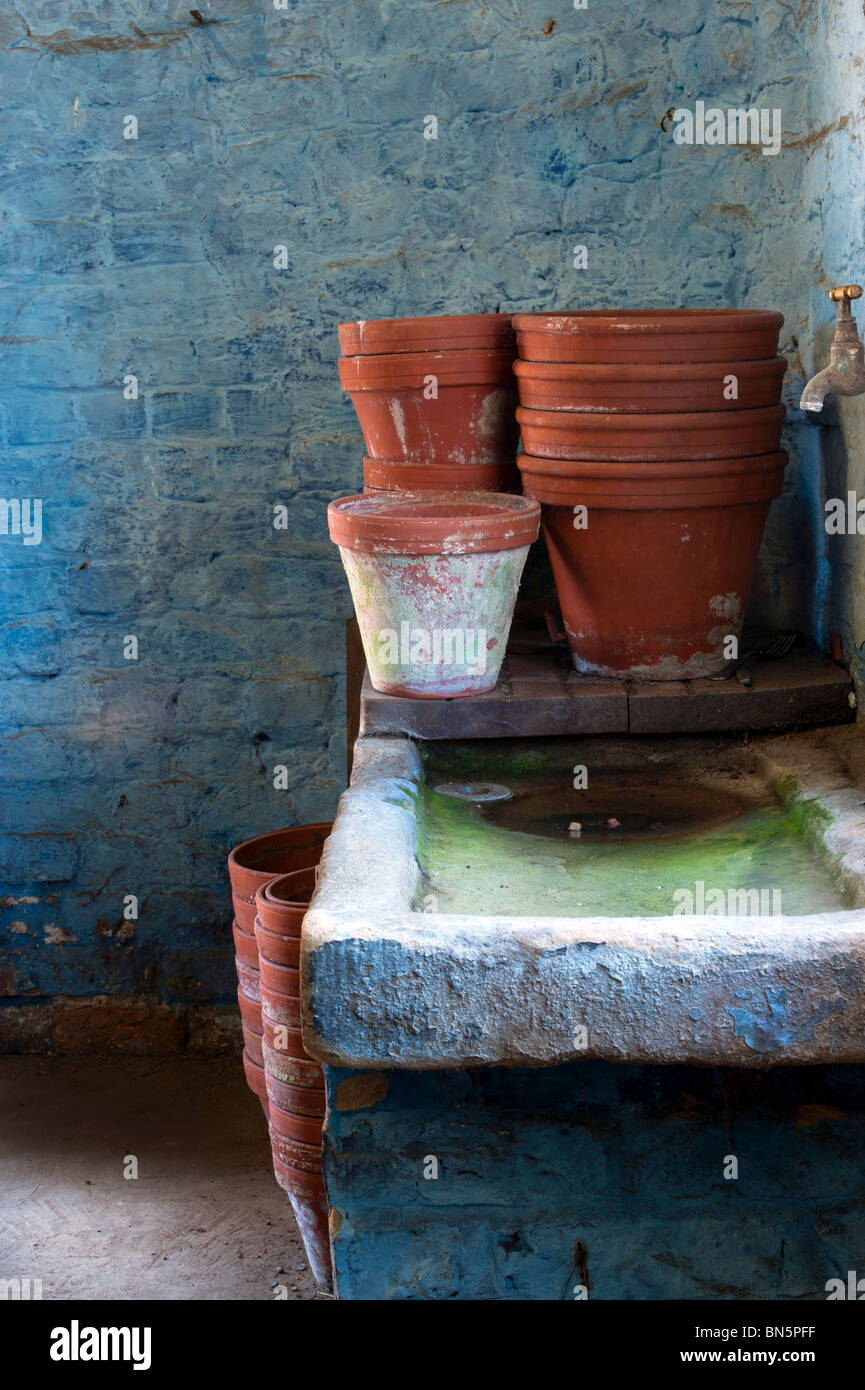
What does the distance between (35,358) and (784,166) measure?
1954 mm

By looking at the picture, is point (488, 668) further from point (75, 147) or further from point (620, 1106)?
point (75, 147)

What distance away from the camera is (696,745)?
257cm

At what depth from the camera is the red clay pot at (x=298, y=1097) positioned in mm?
2547

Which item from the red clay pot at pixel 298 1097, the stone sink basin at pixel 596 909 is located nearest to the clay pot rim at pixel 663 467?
the stone sink basin at pixel 596 909

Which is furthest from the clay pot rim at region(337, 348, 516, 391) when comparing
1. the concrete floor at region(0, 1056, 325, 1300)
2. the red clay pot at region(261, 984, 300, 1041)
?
the concrete floor at region(0, 1056, 325, 1300)

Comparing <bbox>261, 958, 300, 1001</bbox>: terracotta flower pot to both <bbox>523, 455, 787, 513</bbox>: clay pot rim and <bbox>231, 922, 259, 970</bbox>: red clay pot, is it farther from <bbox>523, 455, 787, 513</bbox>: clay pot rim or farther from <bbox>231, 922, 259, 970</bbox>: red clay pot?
<bbox>523, 455, 787, 513</bbox>: clay pot rim

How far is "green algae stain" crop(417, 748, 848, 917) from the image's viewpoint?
6.19 ft

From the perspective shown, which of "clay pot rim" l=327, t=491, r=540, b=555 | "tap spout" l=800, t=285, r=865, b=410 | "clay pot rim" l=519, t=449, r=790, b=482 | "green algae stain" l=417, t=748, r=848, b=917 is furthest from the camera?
"clay pot rim" l=519, t=449, r=790, b=482

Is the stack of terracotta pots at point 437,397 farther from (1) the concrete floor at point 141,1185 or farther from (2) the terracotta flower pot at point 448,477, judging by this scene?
(1) the concrete floor at point 141,1185

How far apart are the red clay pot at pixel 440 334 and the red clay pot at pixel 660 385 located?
0.26 meters

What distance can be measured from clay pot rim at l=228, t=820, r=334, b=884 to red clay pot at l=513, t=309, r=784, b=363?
1.23 metres

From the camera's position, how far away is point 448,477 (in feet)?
9.35

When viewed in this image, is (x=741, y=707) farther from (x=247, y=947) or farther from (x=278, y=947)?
(x=247, y=947)

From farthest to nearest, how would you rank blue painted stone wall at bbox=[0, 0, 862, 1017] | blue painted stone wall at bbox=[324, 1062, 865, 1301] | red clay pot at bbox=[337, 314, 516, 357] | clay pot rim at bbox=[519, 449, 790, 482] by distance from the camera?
blue painted stone wall at bbox=[0, 0, 862, 1017] < red clay pot at bbox=[337, 314, 516, 357] < clay pot rim at bbox=[519, 449, 790, 482] < blue painted stone wall at bbox=[324, 1062, 865, 1301]
